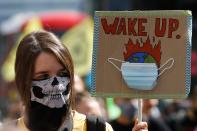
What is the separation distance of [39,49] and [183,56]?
64 centimetres

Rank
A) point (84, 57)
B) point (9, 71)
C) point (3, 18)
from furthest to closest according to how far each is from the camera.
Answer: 1. point (3, 18)
2. point (9, 71)
3. point (84, 57)

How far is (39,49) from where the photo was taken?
3725 millimetres

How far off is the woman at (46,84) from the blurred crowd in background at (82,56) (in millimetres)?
273

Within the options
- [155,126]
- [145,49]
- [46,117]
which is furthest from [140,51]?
[155,126]

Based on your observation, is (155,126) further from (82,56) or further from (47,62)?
(47,62)

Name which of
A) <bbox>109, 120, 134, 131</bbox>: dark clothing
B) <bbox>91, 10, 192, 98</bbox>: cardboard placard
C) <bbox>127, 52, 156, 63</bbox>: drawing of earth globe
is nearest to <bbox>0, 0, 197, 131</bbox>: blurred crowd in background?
<bbox>109, 120, 134, 131</bbox>: dark clothing

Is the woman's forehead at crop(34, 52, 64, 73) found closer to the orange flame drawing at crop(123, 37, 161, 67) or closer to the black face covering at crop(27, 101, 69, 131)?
the black face covering at crop(27, 101, 69, 131)

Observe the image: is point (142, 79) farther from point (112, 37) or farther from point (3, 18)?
point (3, 18)

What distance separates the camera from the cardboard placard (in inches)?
154

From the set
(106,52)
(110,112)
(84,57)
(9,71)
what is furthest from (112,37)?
(9,71)

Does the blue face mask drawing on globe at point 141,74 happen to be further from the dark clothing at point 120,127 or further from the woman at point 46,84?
the dark clothing at point 120,127

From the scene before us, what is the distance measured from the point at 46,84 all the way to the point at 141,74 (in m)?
0.44

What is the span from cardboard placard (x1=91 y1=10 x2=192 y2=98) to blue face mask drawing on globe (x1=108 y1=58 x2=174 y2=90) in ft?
0.04

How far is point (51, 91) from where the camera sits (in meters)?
3.81
